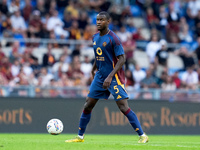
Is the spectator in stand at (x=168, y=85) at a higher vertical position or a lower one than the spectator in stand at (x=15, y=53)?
lower

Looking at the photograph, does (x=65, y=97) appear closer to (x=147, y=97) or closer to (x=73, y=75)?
(x=73, y=75)

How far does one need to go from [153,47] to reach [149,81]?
241 centimetres

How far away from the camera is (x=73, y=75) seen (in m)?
16.8

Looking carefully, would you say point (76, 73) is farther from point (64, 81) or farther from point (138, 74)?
point (138, 74)

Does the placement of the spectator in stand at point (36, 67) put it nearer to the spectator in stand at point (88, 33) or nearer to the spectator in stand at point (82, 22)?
the spectator in stand at point (88, 33)

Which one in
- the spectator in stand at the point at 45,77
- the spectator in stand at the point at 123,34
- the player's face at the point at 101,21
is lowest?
the spectator in stand at the point at 45,77

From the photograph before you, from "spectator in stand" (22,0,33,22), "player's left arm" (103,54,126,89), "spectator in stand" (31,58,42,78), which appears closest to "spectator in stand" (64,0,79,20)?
"spectator in stand" (22,0,33,22)

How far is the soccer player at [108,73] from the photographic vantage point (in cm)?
933

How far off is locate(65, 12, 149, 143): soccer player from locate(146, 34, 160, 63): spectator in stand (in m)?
9.59

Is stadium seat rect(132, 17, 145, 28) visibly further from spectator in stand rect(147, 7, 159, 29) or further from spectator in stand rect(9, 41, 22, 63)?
spectator in stand rect(9, 41, 22, 63)

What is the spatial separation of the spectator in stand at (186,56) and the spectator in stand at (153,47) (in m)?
0.90

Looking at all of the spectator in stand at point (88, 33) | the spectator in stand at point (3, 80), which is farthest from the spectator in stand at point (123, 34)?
the spectator in stand at point (3, 80)

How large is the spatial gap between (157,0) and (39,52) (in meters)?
6.65

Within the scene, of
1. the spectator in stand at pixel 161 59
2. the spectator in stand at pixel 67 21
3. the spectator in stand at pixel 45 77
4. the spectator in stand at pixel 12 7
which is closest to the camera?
the spectator in stand at pixel 45 77
